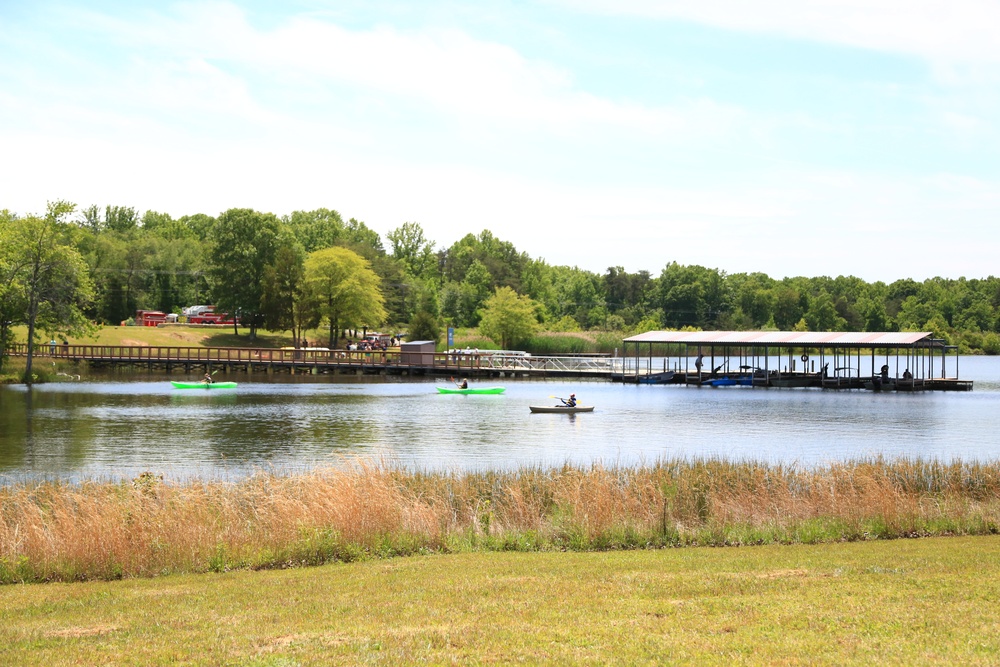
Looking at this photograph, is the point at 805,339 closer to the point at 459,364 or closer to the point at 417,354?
the point at 459,364

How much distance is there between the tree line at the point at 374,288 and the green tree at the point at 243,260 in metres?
0.14

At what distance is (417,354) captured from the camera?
8762 centimetres

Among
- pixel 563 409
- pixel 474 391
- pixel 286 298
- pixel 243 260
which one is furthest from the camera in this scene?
pixel 243 260

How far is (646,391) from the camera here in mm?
72438

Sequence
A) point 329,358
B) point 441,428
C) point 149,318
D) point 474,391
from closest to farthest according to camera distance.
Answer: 1. point 441,428
2. point 474,391
3. point 329,358
4. point 149,318

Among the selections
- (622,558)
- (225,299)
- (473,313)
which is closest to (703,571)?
(622,558)

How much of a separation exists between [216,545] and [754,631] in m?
8.79

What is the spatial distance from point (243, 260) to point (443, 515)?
94.5 m

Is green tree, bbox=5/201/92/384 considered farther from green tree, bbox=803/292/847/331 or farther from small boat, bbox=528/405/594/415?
green tree, bbox=803/292/847/331

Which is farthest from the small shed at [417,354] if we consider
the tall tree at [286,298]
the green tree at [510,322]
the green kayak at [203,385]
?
the green tree at [510,322]

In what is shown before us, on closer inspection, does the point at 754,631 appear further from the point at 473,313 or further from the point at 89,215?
the point at 89,215

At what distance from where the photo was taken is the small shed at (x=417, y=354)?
87.4m

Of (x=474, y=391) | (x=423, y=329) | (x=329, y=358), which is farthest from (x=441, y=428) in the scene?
(x=423, y=329)

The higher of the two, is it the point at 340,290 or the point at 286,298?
the point at 340,290
